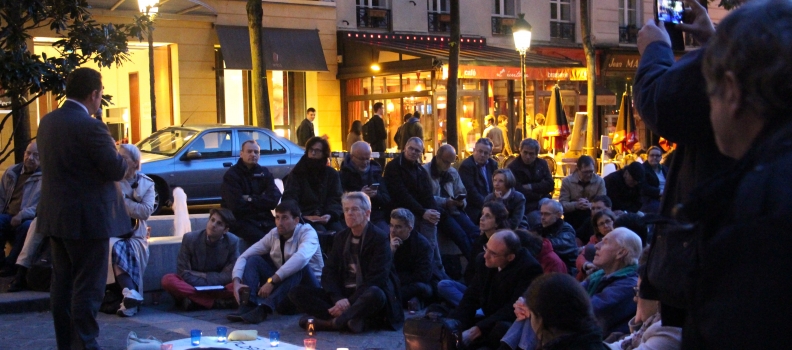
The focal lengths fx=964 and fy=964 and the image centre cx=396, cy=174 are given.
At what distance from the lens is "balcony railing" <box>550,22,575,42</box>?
103 feet

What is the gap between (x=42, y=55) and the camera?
11.5 meters

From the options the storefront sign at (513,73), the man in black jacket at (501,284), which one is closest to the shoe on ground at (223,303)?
the man in black jacket at (501,284)

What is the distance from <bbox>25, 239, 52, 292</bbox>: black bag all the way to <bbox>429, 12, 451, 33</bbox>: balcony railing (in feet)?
65.6

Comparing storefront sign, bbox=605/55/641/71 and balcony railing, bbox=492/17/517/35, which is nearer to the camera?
balcony railing, bbox=492/17/517/35

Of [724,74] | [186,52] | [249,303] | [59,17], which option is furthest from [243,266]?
[186,52]

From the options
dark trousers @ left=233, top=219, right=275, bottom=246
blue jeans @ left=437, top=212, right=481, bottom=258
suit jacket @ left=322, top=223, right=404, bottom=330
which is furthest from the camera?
blue jeans @ left=437, top=212, right=481, bottom=258

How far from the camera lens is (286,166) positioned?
A: 1691 centimetres

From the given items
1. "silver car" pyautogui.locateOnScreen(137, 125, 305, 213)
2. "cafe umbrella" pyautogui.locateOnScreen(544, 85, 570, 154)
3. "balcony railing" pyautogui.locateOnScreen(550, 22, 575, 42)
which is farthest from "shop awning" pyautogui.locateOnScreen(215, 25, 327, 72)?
"balcony railing" pyautogui.locateOnScreen(550, 22, 575, 42)

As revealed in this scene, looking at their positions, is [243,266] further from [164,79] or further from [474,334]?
[164,79]

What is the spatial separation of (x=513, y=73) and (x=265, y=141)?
10.8 metres

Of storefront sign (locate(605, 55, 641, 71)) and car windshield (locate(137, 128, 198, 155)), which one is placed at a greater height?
storefront sign (locate(605, 55, 641, 71))

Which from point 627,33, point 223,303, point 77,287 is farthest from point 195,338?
point 627,33

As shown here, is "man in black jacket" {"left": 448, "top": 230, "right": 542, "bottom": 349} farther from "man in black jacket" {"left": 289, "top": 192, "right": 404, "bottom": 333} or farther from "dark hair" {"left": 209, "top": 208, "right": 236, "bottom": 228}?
"dark hair" {"left": 209, "top": 208, "right": 236, "bottom": 228}

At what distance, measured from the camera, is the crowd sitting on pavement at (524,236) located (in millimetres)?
1707
